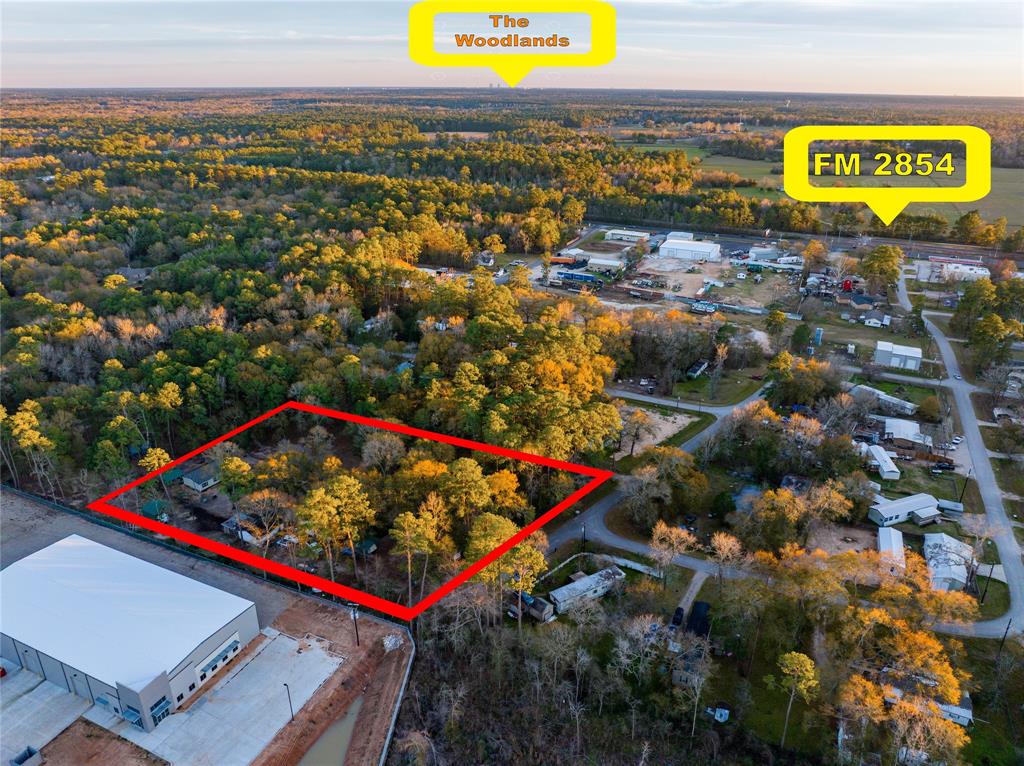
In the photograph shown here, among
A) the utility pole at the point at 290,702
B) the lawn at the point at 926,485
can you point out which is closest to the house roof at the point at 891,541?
the lawn at the point at 926,485

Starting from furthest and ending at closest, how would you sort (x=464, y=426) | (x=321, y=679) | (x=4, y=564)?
(x=464, y=426) → (x=4, y=564) → (x=321, y=679)

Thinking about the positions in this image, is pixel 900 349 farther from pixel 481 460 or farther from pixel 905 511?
pixel 481 460

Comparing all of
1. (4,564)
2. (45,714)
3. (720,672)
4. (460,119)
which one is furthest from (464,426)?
(460,119)

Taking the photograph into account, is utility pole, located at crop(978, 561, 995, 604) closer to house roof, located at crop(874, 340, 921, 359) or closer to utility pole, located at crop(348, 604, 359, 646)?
house roof, located at crop(874, 340, 921, 359)

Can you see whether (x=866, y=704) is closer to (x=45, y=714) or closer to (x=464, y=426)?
(x=464, y=426)

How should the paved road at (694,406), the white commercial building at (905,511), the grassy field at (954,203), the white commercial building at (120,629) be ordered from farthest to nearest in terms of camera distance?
the grassy field at (954,203)
the paved road at (694,406)
the white commercial building at (905,511)
the white commercial building at (120,629)

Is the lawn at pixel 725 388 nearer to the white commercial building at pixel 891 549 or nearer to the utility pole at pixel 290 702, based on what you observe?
the white commercial building at pixel 891 549

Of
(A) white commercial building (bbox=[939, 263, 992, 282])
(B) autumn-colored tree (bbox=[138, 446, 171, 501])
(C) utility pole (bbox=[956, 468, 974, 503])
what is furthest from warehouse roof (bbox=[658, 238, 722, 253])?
(B) autumn-colored tree (bbox=[138, 446, 171, 501])
